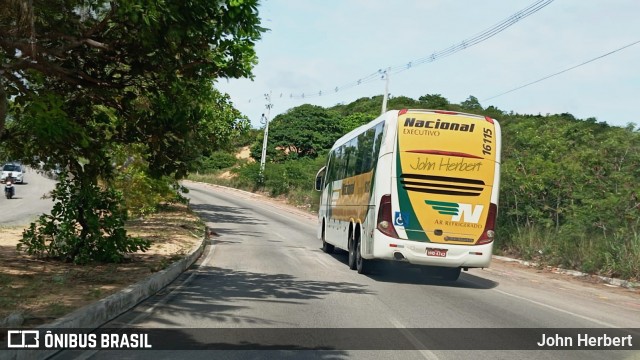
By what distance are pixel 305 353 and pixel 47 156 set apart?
8477 millimetres

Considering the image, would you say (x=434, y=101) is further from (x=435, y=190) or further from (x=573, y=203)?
(x=435, y=190)

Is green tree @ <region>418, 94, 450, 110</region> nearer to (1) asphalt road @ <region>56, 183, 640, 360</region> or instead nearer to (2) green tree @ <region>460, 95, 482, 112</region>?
(2) green tree @ <region>460, 95, 482, 112</region>

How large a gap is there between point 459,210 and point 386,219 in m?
1.58

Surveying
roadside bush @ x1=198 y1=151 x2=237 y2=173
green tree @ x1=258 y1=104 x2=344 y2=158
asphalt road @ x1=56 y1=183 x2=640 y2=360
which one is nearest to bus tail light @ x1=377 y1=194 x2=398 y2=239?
asphalt road @ x1=56 y1=183 x2=640 y2=360

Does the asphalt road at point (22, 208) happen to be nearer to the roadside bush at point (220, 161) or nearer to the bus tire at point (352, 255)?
the bus tire at point (352, 255)

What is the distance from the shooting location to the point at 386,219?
43.0 feet

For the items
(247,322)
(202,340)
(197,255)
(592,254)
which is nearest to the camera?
(202,340)

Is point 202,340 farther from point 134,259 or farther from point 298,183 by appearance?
point 298,183

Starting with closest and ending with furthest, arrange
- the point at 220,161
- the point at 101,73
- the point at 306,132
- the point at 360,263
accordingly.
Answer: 1. the point at 101,73
2. the point at 360,263
3. the point at 306,132
4. the point at 220,161

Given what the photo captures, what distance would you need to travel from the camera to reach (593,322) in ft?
32.0

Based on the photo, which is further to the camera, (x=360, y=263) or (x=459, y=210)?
(x=360, y=263)

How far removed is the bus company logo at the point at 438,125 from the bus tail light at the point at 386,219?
1.64m

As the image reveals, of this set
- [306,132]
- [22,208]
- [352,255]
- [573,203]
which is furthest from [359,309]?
[306,132]

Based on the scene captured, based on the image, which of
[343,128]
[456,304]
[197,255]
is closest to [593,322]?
[456,304]
